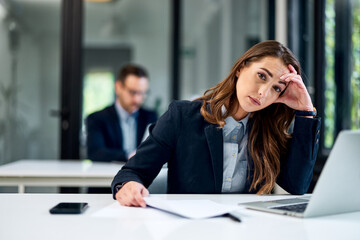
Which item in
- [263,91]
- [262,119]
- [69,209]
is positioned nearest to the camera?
[69,209]

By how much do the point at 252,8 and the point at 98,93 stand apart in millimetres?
2603

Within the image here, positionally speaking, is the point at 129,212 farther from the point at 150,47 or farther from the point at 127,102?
the point at 150,47

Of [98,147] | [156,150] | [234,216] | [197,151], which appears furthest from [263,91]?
[98,147]

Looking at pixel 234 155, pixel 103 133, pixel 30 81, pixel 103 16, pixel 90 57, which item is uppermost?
pixel 103 16

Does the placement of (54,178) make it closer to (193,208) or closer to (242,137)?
(242,137)

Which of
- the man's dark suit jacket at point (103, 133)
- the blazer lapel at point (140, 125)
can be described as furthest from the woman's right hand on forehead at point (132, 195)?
the blazer lapel at point (140, 125)

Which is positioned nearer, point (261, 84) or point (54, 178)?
point (261, 84)

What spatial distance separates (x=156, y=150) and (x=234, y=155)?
312mm

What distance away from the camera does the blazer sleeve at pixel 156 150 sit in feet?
5.01

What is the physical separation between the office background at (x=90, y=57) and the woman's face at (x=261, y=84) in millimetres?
1684

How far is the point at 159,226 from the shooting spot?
39.4 inches

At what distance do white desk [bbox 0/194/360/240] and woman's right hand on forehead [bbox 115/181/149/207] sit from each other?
0.03 meters

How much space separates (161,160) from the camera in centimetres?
158

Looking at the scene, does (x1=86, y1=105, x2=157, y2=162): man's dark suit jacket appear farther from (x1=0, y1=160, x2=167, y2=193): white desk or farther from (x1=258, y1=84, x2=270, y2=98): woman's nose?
(x1=258, y1=84, x2=270, y2=98): woman's nose
